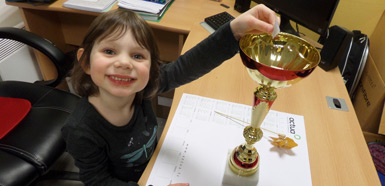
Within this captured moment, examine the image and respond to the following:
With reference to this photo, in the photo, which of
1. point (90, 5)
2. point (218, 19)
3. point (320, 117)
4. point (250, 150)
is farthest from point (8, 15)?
point (320, 117)

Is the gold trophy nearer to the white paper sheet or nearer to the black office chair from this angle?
the white paper sheet

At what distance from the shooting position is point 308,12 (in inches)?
45.0

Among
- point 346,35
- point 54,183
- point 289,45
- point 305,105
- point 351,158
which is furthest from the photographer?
point 54,183

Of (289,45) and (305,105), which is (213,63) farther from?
(305,105)

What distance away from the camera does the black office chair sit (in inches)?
33.4

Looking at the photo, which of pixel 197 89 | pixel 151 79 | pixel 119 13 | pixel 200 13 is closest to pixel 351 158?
pixel 197 89

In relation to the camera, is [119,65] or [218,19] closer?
[119,65]

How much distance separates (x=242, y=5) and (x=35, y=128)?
1.22m

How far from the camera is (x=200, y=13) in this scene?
4.80ft

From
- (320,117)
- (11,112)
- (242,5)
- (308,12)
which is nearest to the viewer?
(320,117)

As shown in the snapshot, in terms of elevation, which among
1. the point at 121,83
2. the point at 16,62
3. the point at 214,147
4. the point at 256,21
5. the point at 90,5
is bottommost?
the point at 16,62

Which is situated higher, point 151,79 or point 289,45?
point 289,45

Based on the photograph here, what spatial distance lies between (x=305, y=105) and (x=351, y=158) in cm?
24

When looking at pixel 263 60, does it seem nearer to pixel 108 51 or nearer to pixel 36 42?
pixel 108 51
